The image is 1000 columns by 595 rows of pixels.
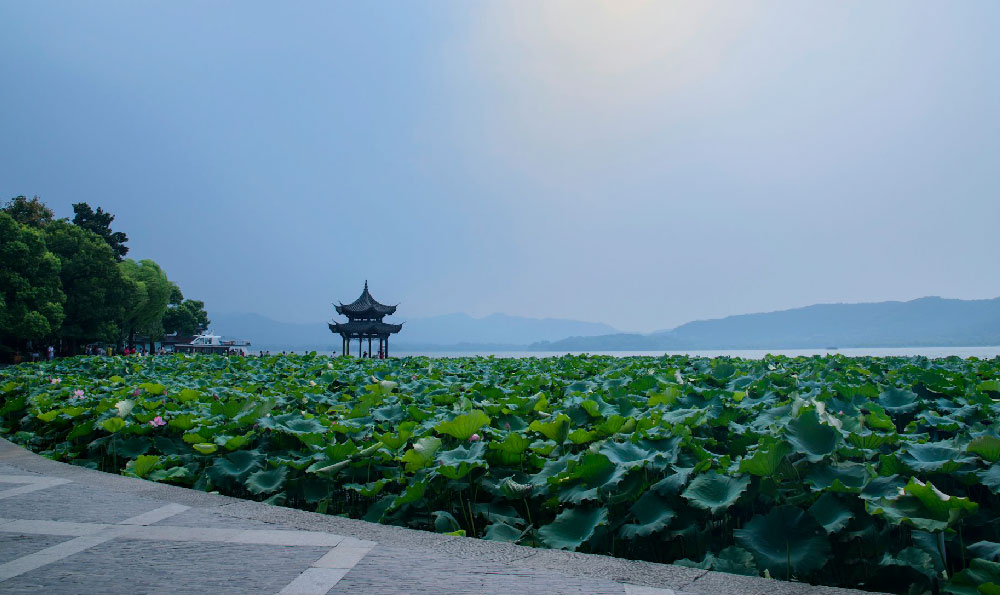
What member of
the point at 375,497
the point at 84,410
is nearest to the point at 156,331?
the point at 84,410

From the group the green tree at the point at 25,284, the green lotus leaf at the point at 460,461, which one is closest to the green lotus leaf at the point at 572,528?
the green lotus leaf at the point at 460,461

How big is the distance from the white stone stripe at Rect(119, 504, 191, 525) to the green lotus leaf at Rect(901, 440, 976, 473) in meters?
3.68

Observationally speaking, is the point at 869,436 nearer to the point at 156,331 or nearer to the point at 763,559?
the point at 763,559

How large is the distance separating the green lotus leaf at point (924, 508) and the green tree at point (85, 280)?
39387mm

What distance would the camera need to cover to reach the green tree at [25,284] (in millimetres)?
26375

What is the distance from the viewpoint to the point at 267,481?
11.1 ft

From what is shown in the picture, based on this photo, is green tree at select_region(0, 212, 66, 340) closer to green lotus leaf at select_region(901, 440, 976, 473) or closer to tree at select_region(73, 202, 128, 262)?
tree at select_region(73, 202, 128, 262)

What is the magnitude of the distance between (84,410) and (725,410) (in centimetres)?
573

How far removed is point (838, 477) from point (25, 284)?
34.9 metres

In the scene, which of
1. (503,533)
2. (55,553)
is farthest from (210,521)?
(503,533)

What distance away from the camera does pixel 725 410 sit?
3.82 metres

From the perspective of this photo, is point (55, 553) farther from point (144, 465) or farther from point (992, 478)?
point (992, 478)

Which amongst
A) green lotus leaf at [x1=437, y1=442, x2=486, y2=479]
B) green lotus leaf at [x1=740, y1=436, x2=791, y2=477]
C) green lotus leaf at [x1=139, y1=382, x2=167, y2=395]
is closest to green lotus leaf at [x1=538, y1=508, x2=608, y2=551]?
green lotus leaf at [x1=437, y1=442, x2=486, y2=479]

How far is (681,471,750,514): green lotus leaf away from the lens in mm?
2264
